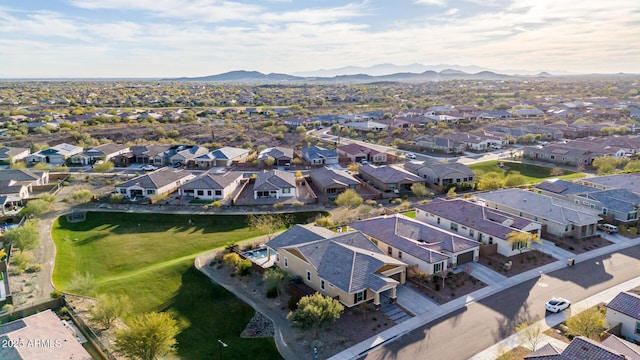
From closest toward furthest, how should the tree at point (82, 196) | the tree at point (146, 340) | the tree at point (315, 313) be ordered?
the tree at point (146, 340) < the tree at point (315, 313) < the tree at point (82, 196)

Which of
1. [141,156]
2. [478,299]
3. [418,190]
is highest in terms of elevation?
[141,156]

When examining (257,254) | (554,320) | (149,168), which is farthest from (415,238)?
(149,168)

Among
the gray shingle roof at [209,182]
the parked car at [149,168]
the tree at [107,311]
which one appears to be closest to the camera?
the tree at [107,311]

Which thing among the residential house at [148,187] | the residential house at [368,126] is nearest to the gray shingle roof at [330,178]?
the residential house at [148,187]

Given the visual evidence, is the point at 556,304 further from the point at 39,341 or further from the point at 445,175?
the point at 445,175

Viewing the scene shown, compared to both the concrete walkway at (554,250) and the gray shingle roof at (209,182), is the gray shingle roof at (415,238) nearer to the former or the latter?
the concrete walkway at (554,250)

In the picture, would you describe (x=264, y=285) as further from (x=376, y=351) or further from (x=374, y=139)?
(x=374, y=139)
